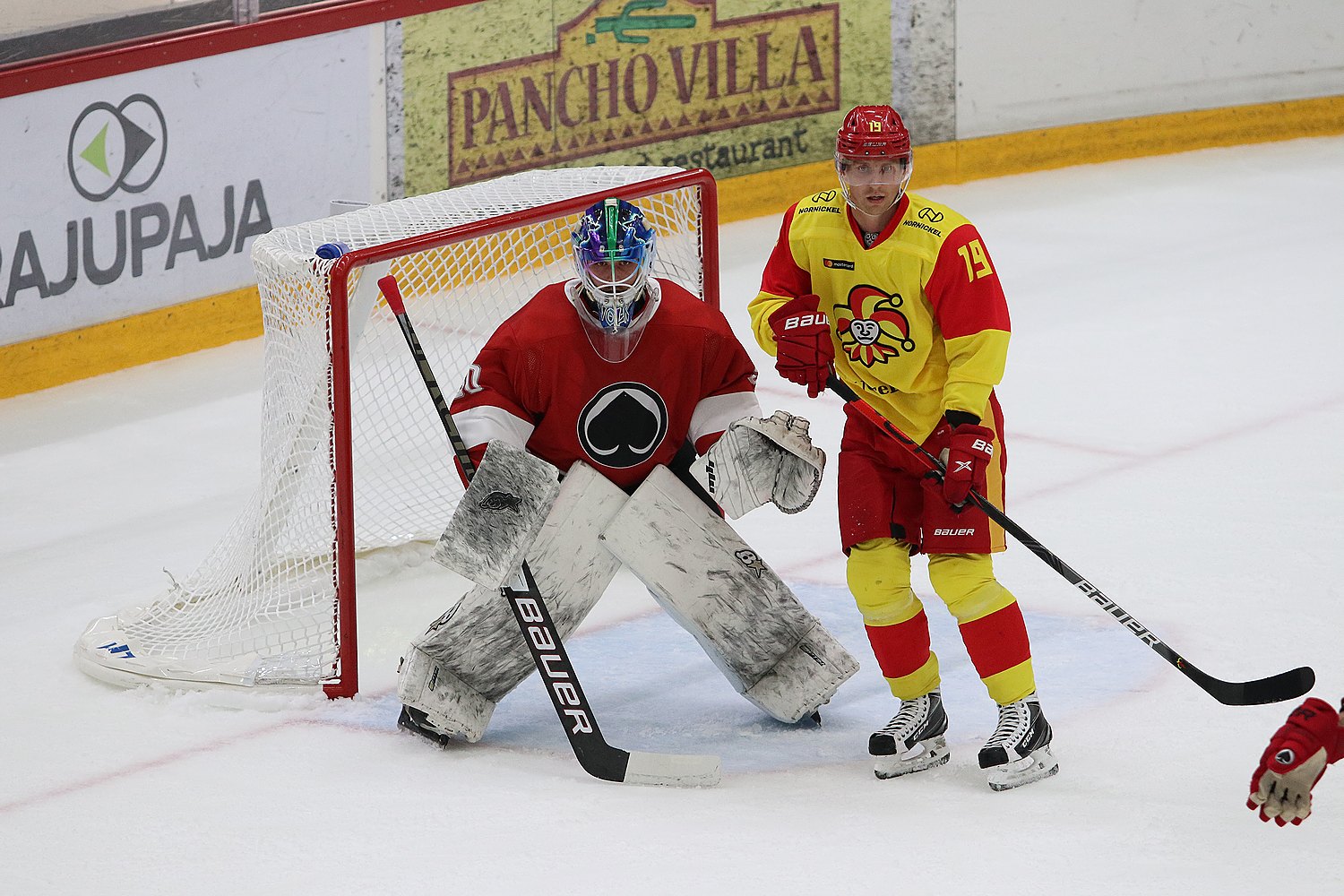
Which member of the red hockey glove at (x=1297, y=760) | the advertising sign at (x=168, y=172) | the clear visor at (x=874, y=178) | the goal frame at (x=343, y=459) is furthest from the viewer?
the advertising sign at (x=168, y=172)

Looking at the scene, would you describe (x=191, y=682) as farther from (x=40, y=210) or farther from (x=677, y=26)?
(x=677, y=26)

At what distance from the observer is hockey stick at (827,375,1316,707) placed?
9.89ft

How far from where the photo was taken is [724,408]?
328 centimetres

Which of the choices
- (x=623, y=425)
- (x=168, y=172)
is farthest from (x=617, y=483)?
(x=168, y=172)

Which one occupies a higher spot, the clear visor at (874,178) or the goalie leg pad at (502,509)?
the clear visor at (874,178)

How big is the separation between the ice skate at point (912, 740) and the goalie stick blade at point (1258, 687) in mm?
413

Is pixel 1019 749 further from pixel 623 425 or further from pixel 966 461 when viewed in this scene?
pixel 623 425

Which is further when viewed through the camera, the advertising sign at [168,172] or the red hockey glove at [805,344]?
the advertising sign at [168,172]

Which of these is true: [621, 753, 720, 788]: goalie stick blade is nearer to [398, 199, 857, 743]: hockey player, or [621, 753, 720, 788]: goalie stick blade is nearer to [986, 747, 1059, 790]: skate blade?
[398, 199, 857, 743]: hockey player

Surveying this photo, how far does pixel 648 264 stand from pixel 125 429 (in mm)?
2500

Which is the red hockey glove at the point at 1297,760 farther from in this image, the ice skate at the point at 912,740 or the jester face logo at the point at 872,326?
the jester face logo at the point at 872,326

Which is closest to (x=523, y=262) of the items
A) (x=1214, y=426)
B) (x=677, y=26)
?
(x=1214, y=426)

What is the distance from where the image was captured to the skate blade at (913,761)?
316cm

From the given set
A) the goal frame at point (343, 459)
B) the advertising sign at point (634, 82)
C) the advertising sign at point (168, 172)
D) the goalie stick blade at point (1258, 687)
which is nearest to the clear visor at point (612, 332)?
the goal frame at point (343, 459)
